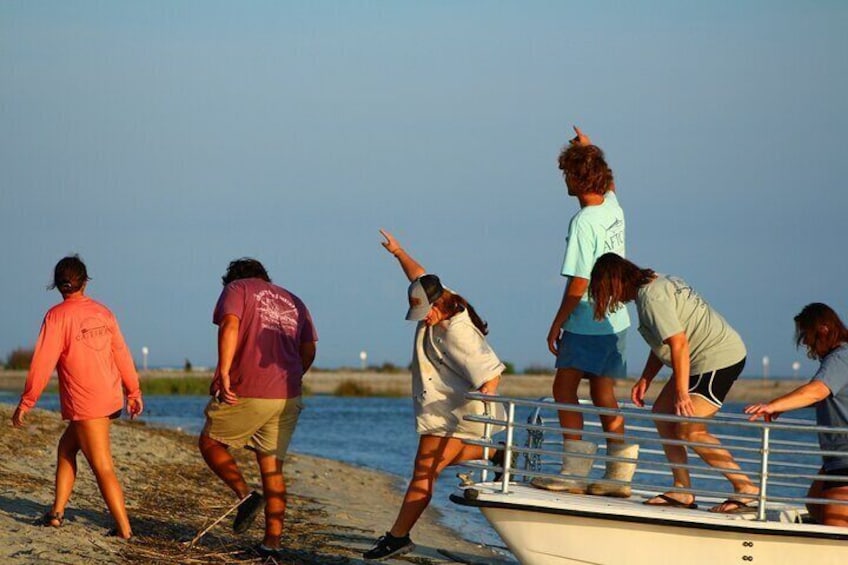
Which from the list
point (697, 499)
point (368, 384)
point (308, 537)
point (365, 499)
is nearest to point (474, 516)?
point (365, 499)

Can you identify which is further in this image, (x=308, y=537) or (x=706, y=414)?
(x=308, y=537)

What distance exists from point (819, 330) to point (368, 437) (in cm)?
2450

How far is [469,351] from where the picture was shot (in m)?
8.59

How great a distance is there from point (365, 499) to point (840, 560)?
358 inches

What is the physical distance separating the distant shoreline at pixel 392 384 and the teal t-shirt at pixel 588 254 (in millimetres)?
46631

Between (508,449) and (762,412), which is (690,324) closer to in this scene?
(762,412)

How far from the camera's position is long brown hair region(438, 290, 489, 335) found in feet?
28.5

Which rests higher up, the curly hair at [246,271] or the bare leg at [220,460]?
the curly hair at [246,271]

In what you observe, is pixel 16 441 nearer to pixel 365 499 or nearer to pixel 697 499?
pixel 365 499

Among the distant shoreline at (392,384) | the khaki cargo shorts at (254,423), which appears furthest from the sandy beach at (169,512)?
the distant shoreline at (392,384)

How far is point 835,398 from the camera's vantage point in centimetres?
781

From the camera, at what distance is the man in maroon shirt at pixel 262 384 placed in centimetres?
886

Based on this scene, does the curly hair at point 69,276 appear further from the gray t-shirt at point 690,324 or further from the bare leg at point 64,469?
the gray t-shirt at point 690,324

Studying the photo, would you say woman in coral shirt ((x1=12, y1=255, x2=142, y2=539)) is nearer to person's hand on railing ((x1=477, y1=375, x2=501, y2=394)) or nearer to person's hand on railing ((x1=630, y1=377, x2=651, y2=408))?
person's hand on railing ((x1=477, y1=375, x2=501, y2=394))
